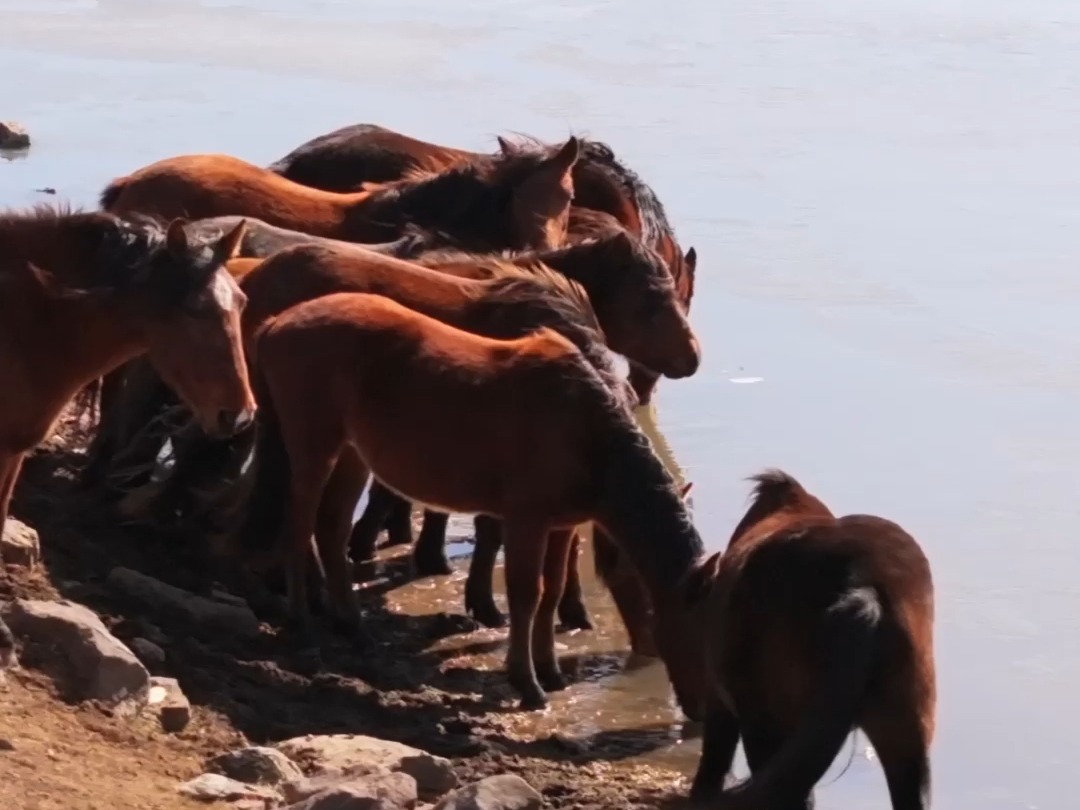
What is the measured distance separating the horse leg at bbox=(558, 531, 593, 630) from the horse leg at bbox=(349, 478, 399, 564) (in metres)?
0.96

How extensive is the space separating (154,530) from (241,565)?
0.43 meters

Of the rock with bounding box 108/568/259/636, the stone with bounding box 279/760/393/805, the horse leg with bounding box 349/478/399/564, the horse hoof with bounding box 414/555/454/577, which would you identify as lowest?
the horse hoof with bounding box 414/555/454/577

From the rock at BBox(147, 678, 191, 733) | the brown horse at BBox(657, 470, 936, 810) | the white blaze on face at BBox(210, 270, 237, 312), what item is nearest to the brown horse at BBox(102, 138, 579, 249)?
the white blaze on face at BBox(210, 270, 237, 312)

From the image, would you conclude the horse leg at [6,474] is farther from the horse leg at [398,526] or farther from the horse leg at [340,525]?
the horse leg at [398,526]

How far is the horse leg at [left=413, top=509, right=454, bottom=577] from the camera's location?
799 cm

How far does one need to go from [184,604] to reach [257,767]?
167cm

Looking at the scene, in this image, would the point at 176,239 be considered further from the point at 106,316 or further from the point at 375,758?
the point at 375,758

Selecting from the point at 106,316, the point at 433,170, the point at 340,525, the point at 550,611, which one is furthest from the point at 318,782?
the point at 433,170

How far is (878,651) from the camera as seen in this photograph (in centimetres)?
468

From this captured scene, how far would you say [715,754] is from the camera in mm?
5656

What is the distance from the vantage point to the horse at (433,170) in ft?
33.3

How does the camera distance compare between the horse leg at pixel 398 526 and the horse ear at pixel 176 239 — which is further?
the horse leg at pixel 398 526

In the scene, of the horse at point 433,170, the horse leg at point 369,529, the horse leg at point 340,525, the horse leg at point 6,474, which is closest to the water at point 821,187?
the horse leg at point 369,529

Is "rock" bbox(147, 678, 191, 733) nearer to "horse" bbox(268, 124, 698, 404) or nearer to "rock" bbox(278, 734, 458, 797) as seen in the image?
"rock" bbox(278, 734, 458, 797)
